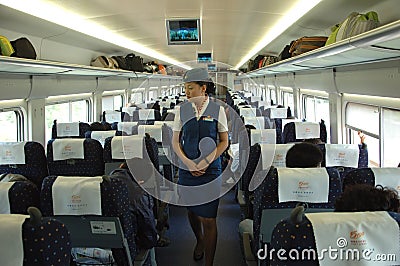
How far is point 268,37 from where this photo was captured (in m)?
8.12

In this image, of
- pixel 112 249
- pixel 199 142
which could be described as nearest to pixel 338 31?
pixel 199 142

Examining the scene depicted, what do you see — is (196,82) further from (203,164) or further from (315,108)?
(315,108)

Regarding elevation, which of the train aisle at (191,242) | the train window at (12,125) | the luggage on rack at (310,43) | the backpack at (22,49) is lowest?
the train aisle at (191,242)

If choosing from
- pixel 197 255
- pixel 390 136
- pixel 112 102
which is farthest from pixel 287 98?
pixel 197 255

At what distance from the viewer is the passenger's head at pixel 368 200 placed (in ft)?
5.98

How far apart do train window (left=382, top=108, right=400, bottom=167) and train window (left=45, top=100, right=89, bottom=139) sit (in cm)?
480

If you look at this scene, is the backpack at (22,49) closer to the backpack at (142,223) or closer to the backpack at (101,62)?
the backpack at (142,223)

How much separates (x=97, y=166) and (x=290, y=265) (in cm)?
327

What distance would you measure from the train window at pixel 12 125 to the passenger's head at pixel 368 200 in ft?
15.6

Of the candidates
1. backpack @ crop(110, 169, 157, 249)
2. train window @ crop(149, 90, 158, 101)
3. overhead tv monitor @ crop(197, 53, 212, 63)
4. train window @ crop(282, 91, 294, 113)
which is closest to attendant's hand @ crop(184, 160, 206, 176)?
backpack @ crop(110, 169, 157, 249)

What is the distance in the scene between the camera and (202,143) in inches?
146

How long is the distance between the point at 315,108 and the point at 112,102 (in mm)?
5311

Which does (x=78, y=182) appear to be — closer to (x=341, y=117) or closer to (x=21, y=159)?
(x=21, y=159)

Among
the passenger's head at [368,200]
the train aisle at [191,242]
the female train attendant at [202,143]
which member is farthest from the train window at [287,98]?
the passenger's head at [368,200]
